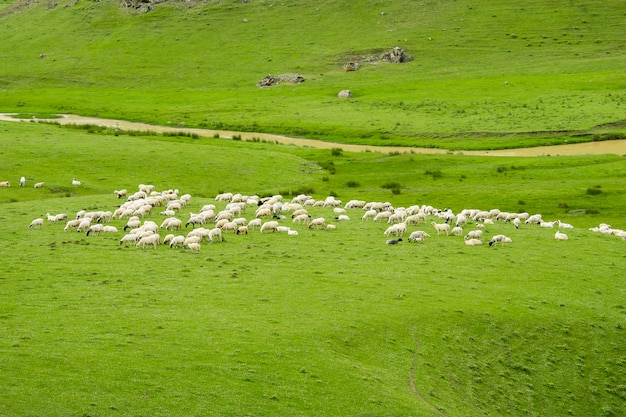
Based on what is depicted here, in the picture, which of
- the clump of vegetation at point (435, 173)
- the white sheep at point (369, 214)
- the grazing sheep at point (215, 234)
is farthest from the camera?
the clump of vegetation at point (435, 173)

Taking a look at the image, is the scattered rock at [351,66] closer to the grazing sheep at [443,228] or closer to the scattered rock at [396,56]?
the scattered rock at [396,56]

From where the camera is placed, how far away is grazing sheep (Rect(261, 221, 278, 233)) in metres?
31.5

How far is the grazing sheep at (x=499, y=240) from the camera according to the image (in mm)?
31484

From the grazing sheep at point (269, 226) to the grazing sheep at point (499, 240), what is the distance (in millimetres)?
8339

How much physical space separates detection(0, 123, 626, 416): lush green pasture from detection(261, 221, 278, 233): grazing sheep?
26.1 inches

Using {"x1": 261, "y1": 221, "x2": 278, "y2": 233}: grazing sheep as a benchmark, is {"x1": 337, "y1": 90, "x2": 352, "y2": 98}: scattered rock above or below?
below

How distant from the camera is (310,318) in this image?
68.1ft

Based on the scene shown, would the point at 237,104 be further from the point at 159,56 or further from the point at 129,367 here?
the point at 129,367

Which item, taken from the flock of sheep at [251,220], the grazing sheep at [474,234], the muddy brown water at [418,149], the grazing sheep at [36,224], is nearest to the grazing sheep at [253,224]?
the flock of sheep at [251,220]

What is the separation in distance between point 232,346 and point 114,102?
89.7m

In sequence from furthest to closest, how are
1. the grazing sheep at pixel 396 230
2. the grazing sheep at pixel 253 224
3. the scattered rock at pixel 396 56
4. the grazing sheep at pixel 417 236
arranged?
the scattered rock at pixel 396 56
the grazing sheep at pixel 253 224
the grazing sheep at pixel 396 230
the grazing sheep at pixel 417 236

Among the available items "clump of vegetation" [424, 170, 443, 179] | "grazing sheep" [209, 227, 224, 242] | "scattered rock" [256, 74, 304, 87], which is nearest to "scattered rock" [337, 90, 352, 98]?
"scattered rock" [256, 74, 304, 87]

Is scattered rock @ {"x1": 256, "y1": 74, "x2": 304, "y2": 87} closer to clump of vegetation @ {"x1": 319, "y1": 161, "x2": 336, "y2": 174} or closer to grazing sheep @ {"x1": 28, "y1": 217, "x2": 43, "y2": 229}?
clump of vegetation @ {"x1": 319, "y1": 161, "x2": 336, "y2": 174}

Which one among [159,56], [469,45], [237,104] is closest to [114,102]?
[237,104]
